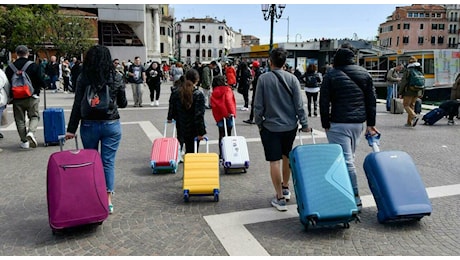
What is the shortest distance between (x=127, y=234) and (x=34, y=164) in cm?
358

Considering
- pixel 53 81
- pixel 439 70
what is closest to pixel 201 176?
pixel 53 81

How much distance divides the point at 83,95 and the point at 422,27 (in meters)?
105

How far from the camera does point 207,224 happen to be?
416cm

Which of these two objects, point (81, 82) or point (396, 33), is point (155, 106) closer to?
point (81, 82)

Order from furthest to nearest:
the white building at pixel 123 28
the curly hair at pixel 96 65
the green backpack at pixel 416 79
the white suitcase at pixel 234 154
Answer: the white building at pixel 123 28 < the green backpack at pixel 416 79 < the white suitcase at pixel 234 154 < the curly hair at pixel 96 65

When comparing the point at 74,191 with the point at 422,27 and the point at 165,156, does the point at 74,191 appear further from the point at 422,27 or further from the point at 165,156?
the point at 422,27

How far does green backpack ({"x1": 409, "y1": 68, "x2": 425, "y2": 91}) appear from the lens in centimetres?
1008

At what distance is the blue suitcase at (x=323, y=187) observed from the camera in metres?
3.80

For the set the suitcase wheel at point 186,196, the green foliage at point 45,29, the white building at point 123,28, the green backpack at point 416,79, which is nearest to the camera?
the suitcase wheel at point 186,196

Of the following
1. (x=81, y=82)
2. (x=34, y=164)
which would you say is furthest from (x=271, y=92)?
(x=34, y=164)

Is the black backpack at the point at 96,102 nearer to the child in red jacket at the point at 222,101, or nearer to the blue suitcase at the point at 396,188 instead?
the child in red jacket at the point at 222,101

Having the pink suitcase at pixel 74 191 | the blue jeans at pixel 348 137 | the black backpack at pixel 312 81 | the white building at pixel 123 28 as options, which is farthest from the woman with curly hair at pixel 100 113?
the white building at pixel 123 28

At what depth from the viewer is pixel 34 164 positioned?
665 centimetres

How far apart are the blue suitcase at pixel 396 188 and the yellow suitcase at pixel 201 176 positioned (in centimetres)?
181
